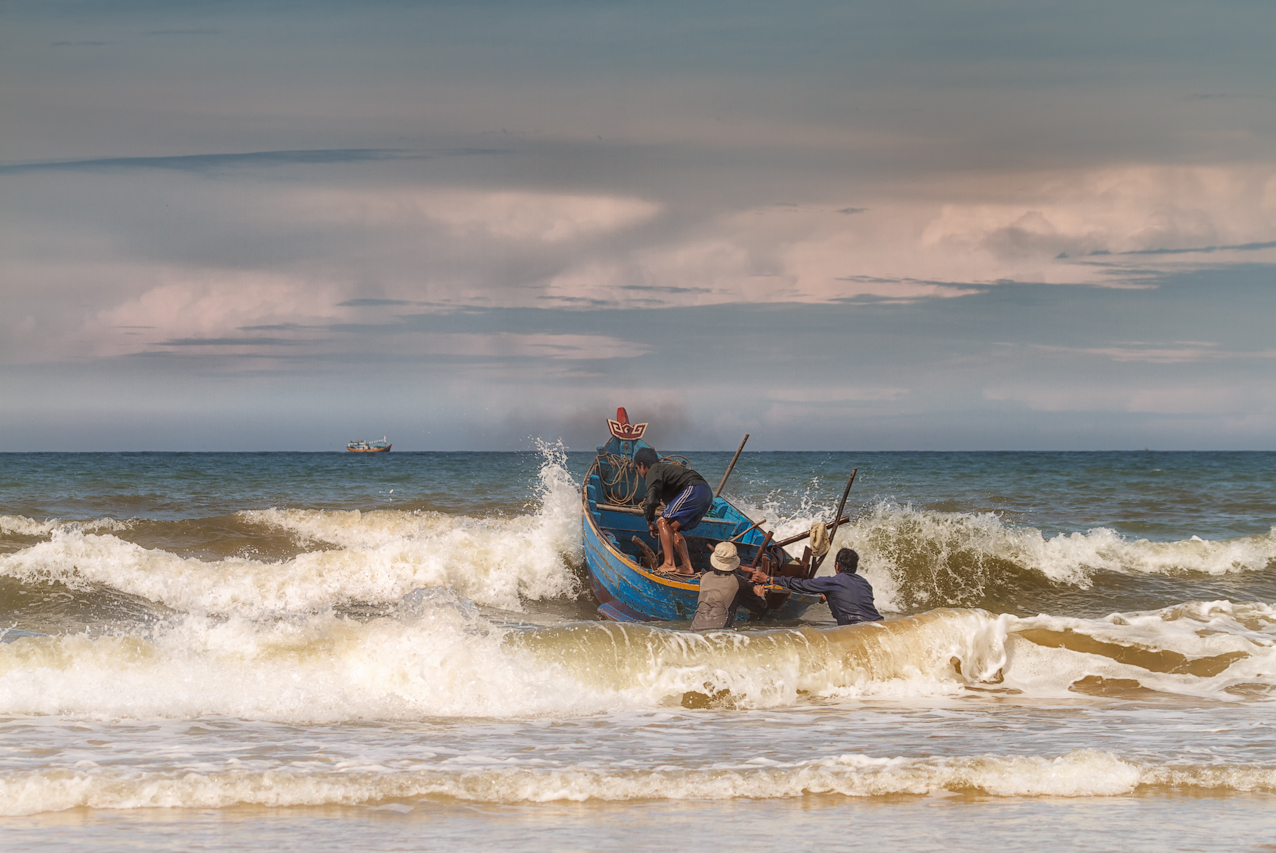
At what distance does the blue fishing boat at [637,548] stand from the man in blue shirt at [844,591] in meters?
0.58

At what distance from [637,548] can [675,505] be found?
7.49 feet

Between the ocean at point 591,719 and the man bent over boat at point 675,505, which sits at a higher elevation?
the man bent over boat at point 675,505

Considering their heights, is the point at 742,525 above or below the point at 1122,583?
above

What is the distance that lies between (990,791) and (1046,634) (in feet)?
14.1

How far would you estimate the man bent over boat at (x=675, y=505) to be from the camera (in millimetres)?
11273

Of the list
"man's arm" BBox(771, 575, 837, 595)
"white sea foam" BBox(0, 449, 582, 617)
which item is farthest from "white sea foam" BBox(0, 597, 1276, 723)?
"white sea foam" BBox(0, 449, 582, 617)

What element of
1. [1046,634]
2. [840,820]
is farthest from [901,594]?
[840,820]

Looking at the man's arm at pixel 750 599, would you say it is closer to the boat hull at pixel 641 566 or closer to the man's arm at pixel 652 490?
the boat hull at pixel 641 566

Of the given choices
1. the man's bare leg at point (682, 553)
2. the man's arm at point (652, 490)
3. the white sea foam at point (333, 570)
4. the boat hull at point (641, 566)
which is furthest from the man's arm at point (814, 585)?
the white sea foam at point (333, 570)

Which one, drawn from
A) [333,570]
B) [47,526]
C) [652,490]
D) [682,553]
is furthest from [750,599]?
[47,526]

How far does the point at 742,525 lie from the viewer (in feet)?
43.5

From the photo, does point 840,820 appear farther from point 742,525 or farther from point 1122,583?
point 1122,583

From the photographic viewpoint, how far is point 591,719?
7.14 metres

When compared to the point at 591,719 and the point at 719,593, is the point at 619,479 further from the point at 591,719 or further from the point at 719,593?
the point at 591,719
